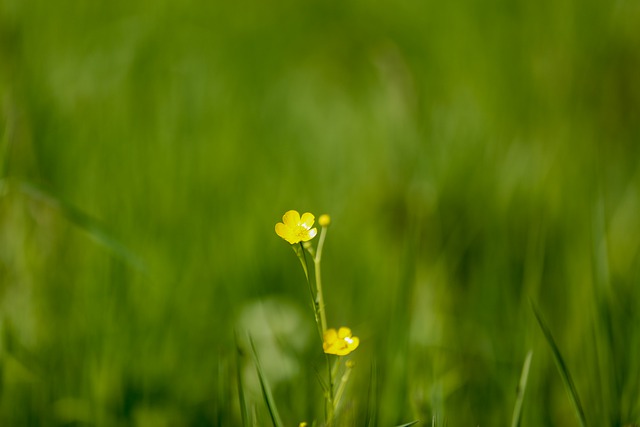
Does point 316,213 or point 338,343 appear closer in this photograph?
point 338,343

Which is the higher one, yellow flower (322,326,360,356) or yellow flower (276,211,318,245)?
yellow flower (276,211,318,245)

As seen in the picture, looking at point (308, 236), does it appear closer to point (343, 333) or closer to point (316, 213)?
point (343, 333)

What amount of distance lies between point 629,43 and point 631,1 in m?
0.15

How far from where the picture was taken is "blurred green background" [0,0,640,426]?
1.17m

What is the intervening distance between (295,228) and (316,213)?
901 mm

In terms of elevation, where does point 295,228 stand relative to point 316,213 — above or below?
below

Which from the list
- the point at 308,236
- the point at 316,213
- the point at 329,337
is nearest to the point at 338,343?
the point at 329,337

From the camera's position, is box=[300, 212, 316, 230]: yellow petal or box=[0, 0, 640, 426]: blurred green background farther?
box=[0, 0, 640, 426]: blurred green background

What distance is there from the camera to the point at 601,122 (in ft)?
6.94

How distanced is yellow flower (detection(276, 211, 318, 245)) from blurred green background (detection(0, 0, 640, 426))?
24 centimetres

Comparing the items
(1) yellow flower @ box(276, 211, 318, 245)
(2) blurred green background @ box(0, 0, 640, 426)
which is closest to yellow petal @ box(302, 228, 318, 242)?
(1) yellow flower @ box(276, 211, 318, 245)

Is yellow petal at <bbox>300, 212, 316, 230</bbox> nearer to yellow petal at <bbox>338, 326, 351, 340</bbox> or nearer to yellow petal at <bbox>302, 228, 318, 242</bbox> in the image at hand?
yellow petal at <bbox>302, 228, 318, 242</bbox>

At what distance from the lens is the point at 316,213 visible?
172 centimetres

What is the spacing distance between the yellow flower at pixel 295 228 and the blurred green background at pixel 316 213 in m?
0.24
